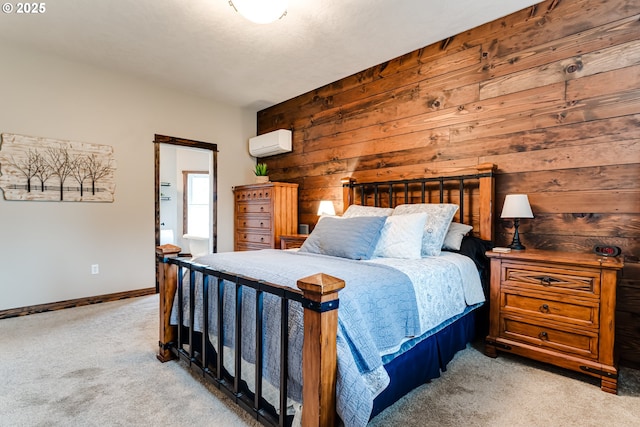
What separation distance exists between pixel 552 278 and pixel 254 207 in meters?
3.39

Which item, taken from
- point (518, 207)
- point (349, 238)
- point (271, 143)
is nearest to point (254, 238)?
point (271, 143)

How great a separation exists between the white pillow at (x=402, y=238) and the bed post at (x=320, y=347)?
125cm

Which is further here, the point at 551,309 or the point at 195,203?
the point at 195,203

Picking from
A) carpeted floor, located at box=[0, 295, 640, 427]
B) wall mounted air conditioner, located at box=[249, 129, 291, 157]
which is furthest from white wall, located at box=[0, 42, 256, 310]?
carpeted floor, located at box=[0, 295, 640, 427]

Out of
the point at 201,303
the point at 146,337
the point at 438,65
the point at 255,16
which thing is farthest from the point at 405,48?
the point at 146,337

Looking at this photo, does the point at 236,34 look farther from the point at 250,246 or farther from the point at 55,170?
the point at 250,246

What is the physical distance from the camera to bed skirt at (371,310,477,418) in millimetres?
1561

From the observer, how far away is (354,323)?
130cm

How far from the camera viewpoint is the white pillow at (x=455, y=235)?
2.53 m

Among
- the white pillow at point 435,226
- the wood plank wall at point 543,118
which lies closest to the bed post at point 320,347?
the white pillow at point 435,226

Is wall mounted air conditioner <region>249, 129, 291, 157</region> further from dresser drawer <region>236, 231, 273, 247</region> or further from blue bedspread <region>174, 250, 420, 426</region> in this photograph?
blue bedspread <region>174, 250, 420, 426</region>

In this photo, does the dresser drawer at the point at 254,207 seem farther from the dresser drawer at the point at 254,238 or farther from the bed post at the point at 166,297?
the bed post at the point at 166,297

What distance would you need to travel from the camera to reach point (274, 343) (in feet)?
4.59

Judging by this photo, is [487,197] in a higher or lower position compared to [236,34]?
lower
